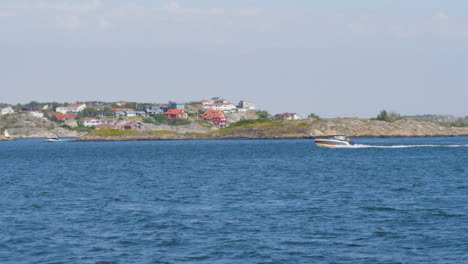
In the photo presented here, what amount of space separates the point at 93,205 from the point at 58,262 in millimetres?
17635

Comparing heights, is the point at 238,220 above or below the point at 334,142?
below

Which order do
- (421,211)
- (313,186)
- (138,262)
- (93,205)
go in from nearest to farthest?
(138,262) < (421,211) < (93,205) < (313,186)

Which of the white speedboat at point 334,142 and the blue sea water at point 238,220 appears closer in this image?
the blue sea water at point 238,220

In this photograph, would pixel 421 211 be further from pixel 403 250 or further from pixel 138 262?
pixel 138 262

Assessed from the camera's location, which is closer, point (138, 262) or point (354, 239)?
point (138, 262)

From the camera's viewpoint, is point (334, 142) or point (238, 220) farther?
point (334, 142)

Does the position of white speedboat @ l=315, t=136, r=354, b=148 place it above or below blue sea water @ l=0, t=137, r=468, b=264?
above

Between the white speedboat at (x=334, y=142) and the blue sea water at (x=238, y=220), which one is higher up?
the white speedboat at (x=334, y=142)

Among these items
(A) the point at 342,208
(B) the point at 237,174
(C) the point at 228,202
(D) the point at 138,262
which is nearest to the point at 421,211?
(A) the point at 342,208

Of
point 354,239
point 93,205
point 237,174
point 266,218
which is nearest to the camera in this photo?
point 354,239

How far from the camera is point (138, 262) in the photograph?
1029 inches

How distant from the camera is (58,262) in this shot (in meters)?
26.2

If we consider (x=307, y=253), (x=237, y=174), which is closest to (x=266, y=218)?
(x=307, y=253)

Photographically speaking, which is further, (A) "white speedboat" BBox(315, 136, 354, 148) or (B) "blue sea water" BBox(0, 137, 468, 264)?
(A) "white speedboat" BBox(315, 136, 354, 148)
